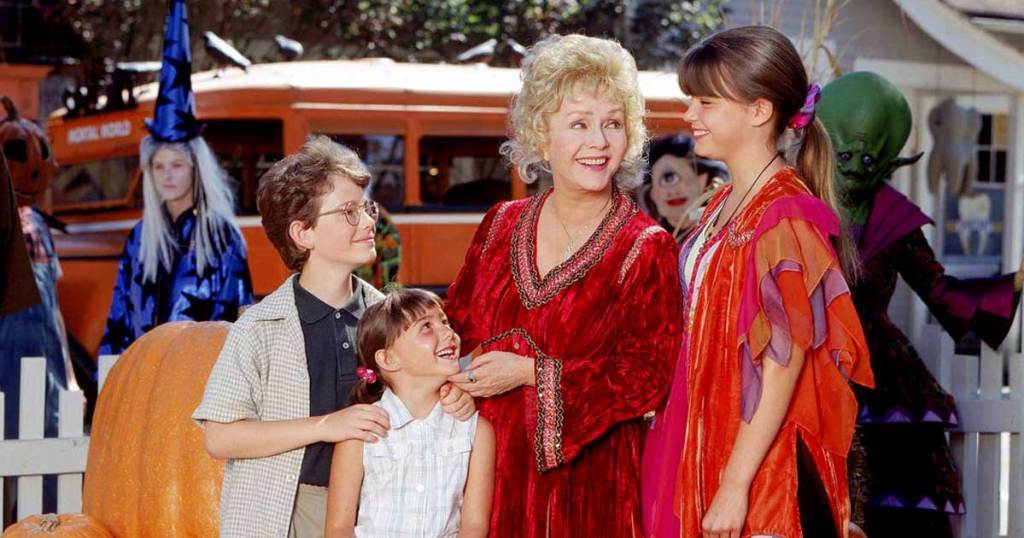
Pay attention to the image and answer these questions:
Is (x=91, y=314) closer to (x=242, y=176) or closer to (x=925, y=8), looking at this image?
(x=242, y=176)

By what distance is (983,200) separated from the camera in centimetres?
1233

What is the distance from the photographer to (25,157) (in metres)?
6.95

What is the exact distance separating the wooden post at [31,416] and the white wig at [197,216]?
4.02 feet

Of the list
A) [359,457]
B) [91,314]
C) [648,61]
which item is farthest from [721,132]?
[648,61]

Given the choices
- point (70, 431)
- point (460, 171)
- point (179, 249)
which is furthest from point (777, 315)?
point (460, 171)

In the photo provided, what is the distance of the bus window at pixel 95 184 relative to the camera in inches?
358

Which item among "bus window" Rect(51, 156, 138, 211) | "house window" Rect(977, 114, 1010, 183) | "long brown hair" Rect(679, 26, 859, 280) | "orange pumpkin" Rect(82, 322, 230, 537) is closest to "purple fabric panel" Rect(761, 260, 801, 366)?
"long brown hair" Rect(679, 26, 859, 280)

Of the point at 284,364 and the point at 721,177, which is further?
the point at 721,177

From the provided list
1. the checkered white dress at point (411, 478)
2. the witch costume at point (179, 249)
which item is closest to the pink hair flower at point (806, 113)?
the checkered white dress at point (411, 478)

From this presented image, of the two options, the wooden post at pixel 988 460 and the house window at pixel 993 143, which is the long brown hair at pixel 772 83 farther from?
the house window at pixel 993 143

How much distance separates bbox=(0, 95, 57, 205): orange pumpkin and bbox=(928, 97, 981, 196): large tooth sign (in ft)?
24.6

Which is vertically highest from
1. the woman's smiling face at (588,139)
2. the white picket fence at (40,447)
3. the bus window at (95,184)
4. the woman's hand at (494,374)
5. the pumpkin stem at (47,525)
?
the bus window at (95,184)

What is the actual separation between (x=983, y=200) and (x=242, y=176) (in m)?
6.88

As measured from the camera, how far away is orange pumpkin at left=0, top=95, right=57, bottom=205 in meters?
6.88
